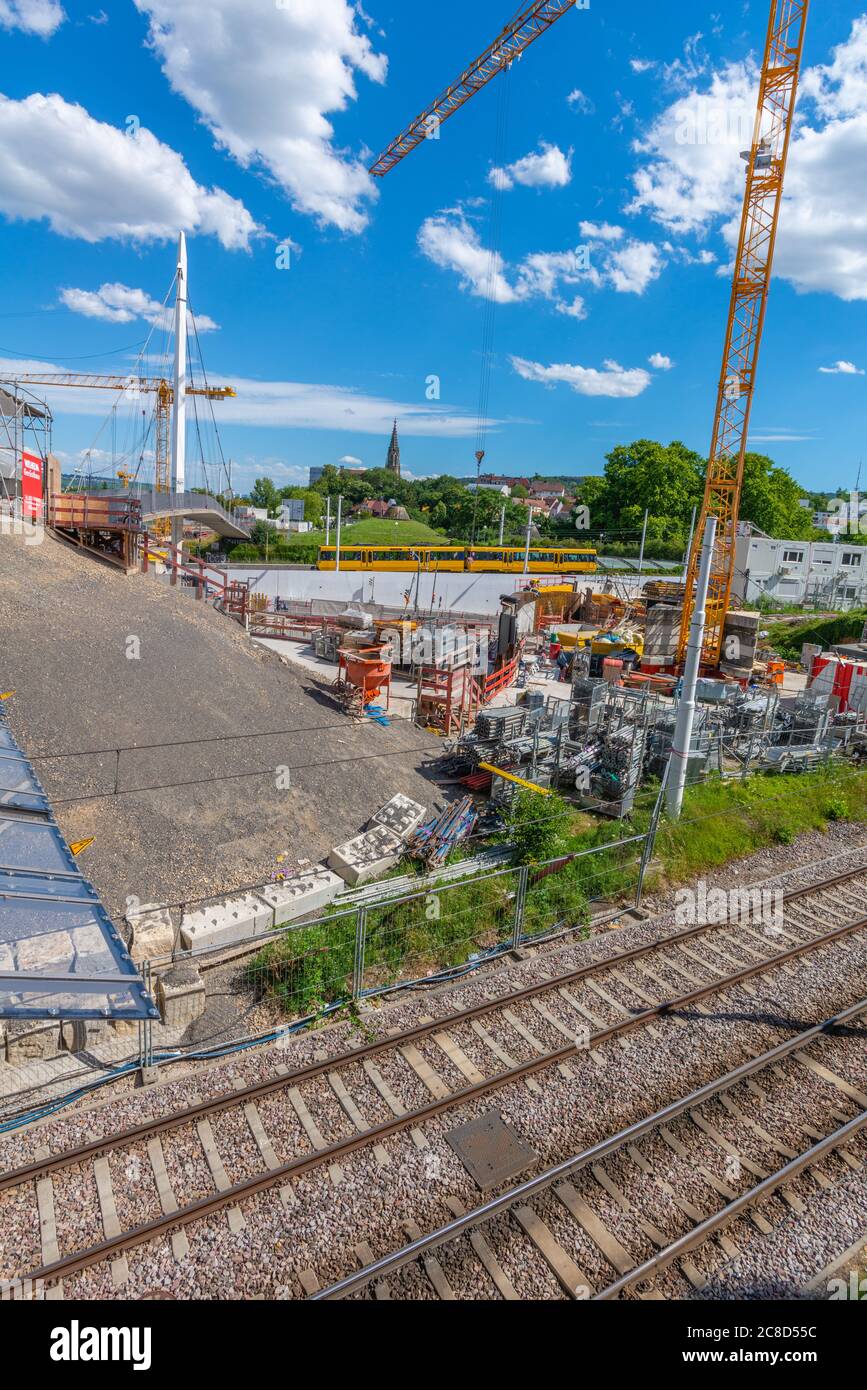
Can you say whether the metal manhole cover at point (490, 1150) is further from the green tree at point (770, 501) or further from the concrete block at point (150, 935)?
the green tree at point (770, 501)

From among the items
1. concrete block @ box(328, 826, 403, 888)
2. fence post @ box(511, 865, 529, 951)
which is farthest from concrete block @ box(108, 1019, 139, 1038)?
fence post @ box(511, 865, 529, 951)

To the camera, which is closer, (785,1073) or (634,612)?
(785,1073)

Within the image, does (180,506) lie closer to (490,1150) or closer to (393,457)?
(490,1150)

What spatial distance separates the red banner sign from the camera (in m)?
19.8

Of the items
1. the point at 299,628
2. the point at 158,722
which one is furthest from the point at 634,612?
the point at 158,722

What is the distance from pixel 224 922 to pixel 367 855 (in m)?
3.22

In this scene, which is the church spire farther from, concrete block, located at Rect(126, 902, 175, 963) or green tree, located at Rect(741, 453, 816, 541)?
concrete block, located at Rect(126, 902, 175, 963)

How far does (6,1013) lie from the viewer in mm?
5738

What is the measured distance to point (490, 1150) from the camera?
7328 millimetres

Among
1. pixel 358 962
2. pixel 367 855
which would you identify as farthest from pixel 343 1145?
pixel 367 855

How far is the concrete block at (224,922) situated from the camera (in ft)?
35.1

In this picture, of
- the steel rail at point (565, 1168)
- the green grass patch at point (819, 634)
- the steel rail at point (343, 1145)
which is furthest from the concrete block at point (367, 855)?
the green grass patch at point (819, 634)

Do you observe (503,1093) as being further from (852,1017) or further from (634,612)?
(634,612)
